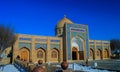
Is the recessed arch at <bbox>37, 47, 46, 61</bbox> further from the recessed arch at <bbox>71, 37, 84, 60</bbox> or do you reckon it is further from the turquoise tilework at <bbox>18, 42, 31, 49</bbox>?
the recessed arch at <bbox>71, 37, 84, 60</bbox>

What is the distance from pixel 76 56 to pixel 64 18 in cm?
1121

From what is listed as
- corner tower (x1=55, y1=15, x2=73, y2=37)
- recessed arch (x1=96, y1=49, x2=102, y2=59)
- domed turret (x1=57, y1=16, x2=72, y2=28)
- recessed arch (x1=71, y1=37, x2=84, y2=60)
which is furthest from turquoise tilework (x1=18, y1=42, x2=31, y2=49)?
recessed arch (x1=96, y1=49, x2=102, y2=59)

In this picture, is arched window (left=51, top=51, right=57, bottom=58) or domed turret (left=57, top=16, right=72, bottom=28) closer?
arched window (left=51, top=51, right=57, bottom=58)

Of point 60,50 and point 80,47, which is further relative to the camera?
point 80,47

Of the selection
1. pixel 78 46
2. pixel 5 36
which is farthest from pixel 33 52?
pixel 78 46

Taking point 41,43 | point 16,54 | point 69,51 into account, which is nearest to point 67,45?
point 69,51

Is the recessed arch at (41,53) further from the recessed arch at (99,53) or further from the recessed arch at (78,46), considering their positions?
the recessed arch at (99,53)

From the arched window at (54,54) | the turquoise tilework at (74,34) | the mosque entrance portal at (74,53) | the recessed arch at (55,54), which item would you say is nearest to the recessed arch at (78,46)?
the mosque entrance portal at (74,53)

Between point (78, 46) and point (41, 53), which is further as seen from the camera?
point (78, 46)

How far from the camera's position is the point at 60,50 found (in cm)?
3359

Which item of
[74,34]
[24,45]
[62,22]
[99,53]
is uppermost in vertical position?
[62,22]

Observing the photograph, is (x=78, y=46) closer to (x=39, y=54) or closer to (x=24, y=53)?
(x=39, y=54)

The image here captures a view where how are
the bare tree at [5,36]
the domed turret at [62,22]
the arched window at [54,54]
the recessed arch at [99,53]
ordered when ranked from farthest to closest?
the domed turret at [62,22]
the recessed arch at [99,53]
the arched window at [54,54]
the bare tree at [5,36]

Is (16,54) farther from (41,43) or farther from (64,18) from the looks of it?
(64,18)
